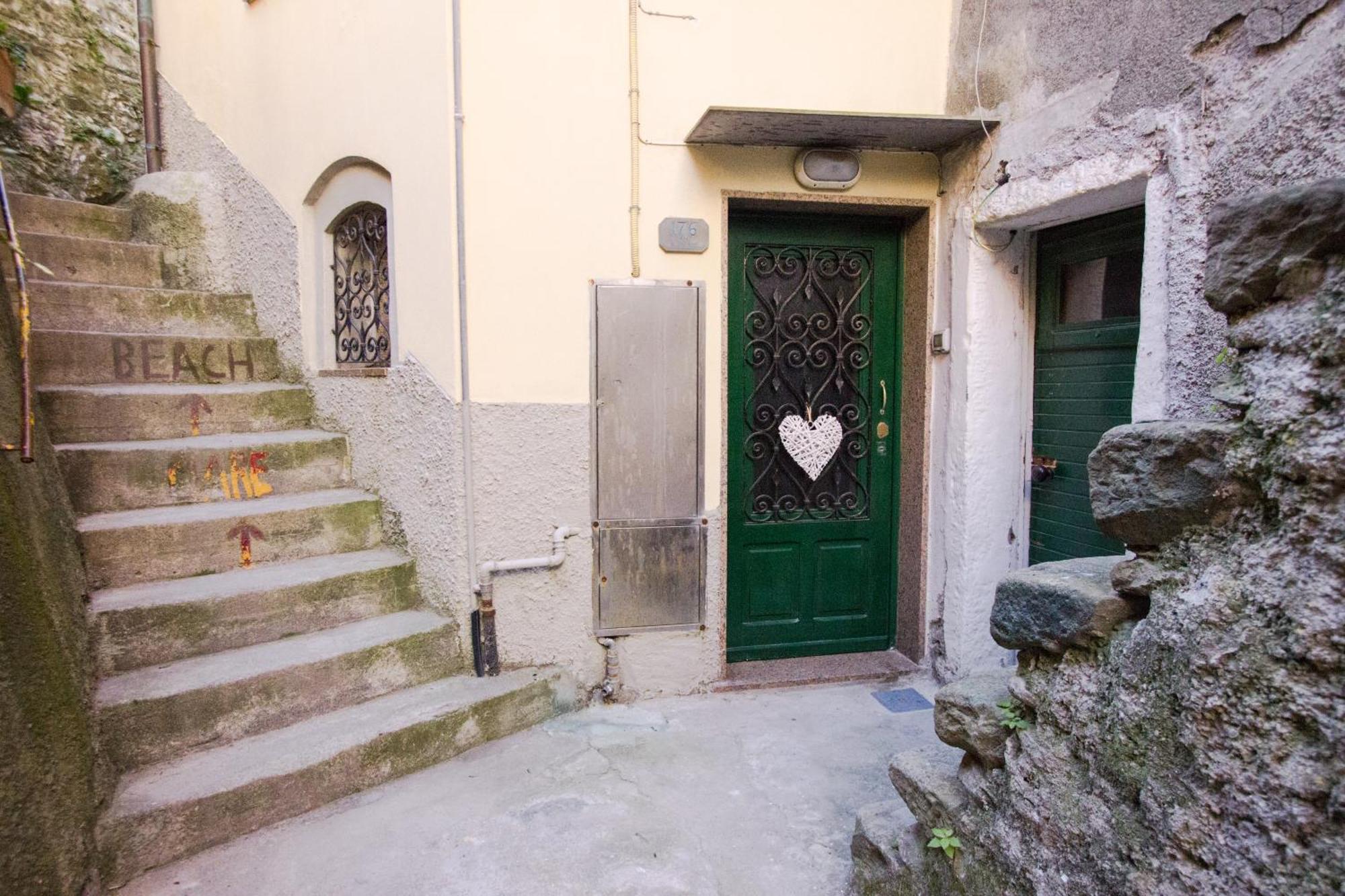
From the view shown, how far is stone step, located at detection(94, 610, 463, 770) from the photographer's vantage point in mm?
2770

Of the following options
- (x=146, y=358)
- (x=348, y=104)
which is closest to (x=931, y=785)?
(x=348, y=104)

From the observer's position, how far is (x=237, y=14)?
487 cm

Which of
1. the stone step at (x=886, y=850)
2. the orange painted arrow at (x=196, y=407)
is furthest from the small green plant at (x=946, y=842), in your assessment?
the orange painted arrow at (x=196, y=407)

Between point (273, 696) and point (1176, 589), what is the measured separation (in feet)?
10.4

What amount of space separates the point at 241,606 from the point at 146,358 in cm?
182

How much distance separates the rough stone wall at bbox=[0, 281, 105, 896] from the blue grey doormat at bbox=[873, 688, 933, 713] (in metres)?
3.34

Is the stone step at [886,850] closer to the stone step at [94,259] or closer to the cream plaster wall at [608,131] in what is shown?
the cream plaster wall at [608,131]

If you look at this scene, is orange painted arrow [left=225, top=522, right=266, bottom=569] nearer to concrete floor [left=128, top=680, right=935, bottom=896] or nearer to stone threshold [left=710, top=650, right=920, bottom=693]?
concrete floor [left=128, top=680, right=935, bottom=896]

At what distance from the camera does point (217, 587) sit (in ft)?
10.9

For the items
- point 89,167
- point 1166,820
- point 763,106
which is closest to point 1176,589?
point 1166,820

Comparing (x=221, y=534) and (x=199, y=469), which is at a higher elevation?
(x=199, y=469)

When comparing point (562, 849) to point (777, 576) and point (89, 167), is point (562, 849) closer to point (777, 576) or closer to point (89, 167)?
point (777, 576)

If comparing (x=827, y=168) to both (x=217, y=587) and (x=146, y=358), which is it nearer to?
(x=217, y=587)

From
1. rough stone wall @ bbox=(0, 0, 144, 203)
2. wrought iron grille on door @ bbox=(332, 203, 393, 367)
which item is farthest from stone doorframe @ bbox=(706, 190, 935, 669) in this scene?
rough stone wall @ bbox=(0, 0, 144, 203)
